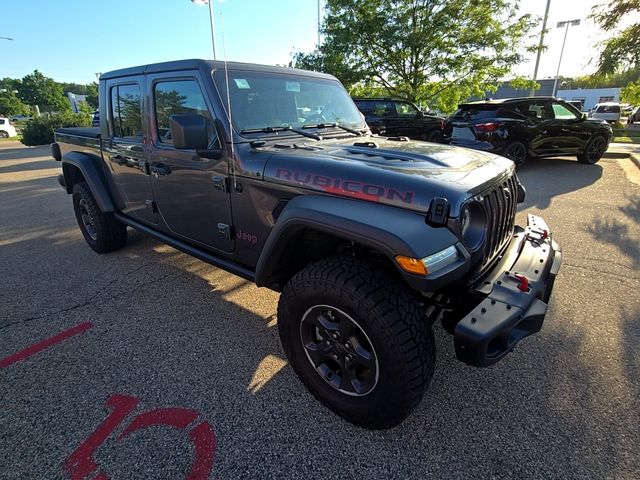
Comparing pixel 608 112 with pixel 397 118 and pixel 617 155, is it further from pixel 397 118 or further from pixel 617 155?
pixel 397 118

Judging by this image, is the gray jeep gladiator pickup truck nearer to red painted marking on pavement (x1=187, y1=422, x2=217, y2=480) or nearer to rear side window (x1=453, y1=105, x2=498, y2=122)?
red painted marking on pavement (x1=187, y1=422, x2=217, y2=480)

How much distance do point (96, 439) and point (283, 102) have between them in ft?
8.03

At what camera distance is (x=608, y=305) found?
10.4 ft

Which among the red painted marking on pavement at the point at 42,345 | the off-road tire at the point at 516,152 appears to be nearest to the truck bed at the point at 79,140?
the red painted marking on pavement at the point at 42,345

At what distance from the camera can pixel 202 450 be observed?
6.23 feet

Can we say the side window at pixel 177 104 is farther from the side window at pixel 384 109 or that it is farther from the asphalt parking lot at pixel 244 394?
the side window at pixel 384 109

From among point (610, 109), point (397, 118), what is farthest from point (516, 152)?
point (610, 109)

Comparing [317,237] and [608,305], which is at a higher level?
[317,237]

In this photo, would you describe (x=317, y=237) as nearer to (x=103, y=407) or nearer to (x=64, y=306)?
(x=103, y=407)

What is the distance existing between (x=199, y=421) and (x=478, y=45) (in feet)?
48.5

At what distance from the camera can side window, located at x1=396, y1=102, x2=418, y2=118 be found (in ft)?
37.7

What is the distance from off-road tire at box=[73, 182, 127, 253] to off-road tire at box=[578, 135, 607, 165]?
10372 mm

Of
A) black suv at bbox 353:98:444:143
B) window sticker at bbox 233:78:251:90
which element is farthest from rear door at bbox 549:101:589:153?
window sticker at bbox 233:78:251:90

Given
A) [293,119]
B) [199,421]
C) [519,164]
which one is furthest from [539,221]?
[519,164]
